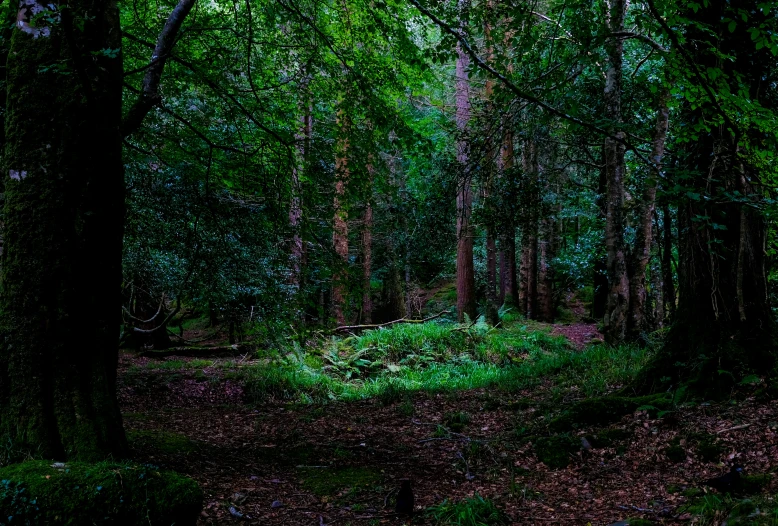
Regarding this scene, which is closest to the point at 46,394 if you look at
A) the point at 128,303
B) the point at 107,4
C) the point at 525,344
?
the point at 107,4

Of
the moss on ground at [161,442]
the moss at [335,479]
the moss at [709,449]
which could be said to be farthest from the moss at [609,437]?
the moss on ground at [161,442]

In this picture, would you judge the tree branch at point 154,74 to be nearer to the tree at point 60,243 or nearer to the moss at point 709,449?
the tree at point 60,243

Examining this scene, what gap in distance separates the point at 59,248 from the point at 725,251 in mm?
5892

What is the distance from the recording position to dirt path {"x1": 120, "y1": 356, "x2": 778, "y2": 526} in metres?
3.83

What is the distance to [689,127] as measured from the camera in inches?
190

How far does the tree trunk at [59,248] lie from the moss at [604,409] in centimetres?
421

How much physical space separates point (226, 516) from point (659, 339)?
336 inches

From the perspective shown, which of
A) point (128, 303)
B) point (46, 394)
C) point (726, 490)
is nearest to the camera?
point (726, 490)

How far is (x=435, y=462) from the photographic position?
520 cm

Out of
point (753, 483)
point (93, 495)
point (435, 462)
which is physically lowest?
point (435, 462)

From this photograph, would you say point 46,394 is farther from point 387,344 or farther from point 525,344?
point 525,344

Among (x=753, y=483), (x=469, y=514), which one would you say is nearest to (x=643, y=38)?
(x=753, y=483)

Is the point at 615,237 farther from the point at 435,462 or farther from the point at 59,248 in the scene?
the point at 59,248

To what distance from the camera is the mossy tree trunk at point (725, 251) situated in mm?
4762
